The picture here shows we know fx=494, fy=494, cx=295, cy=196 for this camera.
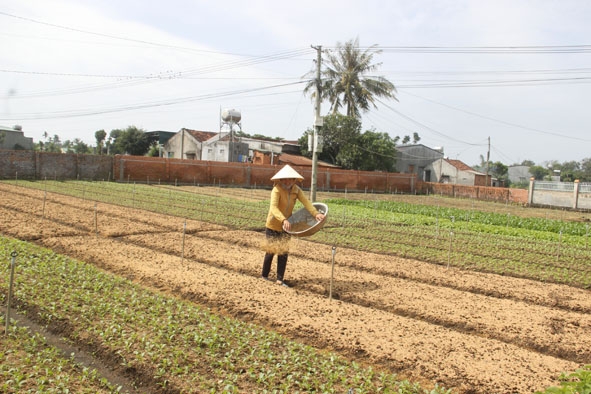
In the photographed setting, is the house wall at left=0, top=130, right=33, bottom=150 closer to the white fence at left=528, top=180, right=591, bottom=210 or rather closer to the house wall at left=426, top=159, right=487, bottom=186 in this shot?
the house wall at left=426, top=159, right=487, bottom=186

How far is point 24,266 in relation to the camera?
26.6 feet

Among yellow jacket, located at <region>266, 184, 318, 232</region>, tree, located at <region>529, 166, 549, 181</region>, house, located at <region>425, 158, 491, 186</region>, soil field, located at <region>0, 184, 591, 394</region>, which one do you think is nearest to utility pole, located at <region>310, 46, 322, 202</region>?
soil field, located at <region>0, 184, 591, 394</region>

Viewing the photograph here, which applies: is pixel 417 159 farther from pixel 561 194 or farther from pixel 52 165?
Answer: pixel 52 165

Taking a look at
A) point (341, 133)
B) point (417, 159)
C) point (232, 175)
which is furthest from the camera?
point (417, 159)

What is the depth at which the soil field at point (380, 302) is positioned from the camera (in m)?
5.28

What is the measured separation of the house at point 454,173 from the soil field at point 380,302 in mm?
47523

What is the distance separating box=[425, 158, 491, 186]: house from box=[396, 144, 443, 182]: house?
53 centimetres

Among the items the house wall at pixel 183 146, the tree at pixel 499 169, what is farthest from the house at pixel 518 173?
the house wall at pixel 183 146

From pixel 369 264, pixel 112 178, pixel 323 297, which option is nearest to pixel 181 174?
pixel 112 178

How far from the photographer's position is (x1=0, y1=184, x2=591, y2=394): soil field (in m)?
5.28

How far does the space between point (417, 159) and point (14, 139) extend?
46326 millimetres

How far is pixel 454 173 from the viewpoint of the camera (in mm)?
57781

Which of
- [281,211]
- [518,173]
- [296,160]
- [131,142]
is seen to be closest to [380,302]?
[281,211]

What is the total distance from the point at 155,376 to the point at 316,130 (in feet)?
69.8
